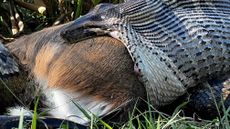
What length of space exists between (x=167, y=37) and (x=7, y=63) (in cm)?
84

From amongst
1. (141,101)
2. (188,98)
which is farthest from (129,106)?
(188,98)

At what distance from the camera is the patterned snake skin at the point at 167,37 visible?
346 centimetres

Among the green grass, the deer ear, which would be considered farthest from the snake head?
the green grass

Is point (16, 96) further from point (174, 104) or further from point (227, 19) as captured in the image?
point (227, 19)

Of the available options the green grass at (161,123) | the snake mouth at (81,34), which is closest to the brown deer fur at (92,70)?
the snake mouth at (81,34)

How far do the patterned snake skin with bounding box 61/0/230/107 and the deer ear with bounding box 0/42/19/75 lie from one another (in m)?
0.32

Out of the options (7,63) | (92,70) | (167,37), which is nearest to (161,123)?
(92,70)

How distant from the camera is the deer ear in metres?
3.53

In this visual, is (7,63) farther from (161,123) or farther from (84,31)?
(161,123)

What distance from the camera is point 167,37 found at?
3604 mm

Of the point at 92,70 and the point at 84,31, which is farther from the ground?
the point at 84,31

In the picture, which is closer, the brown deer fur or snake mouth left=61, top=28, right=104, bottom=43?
the brown deer fur

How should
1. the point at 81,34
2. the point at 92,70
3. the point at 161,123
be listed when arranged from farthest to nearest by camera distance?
the point at 81,34 → the point at 92,70 → the point at 161,123

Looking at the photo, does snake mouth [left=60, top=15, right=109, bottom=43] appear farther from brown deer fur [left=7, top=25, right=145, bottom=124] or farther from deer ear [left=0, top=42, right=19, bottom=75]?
deer ear [left=0, top=42, right=19, bottom=75]
